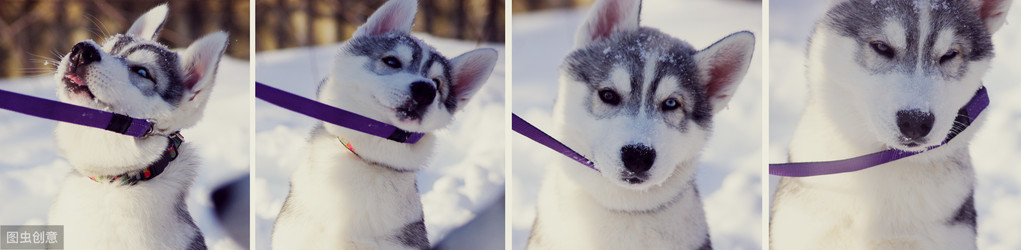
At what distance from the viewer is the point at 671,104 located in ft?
5.37

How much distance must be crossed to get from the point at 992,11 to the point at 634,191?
39.7 inches

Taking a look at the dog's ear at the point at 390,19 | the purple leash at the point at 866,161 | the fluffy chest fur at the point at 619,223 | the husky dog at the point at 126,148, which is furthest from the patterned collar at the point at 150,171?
the purple leash at the point at 866,161

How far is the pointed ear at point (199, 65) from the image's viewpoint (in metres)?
1.98

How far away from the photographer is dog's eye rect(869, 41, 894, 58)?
164cm

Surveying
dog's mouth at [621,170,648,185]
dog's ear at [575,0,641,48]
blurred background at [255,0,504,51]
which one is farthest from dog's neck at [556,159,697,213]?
blurred background at [255,0,504,51]

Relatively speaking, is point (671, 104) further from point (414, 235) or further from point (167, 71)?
point (167, 71)

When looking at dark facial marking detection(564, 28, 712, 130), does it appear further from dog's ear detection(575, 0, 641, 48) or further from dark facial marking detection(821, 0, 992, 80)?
dark facial marking detection(821, 0, 992, 80)

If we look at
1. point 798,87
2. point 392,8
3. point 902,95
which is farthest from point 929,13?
point 392,8

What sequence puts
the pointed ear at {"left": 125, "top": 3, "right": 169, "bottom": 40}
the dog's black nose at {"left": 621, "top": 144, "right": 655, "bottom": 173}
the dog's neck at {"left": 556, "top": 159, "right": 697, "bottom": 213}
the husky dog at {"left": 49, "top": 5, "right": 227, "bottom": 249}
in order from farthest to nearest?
the pointed ear at {"left": 125, "top": 3, "right": 169, "bottom": 40}
the husky dog at {"left": 49, "top": 5, "right": 227, "bottom": 249}
the dog's neck at {"left": 556, "top": 159, "right": 697, "bottom": 213}
the dog's black nose at {"left": 621, "top": 144, "right": 655, "bottom": 173}

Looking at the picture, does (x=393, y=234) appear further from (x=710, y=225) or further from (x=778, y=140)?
(x=778, y=140)

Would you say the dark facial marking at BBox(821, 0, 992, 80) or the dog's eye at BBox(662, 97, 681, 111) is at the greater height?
the dark facial marking at BBox(821, 0, 992, 80)

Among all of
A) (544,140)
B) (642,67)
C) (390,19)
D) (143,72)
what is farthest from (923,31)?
(143,72)

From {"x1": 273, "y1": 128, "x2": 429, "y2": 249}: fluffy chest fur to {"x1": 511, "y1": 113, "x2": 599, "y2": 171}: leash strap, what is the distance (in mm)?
393

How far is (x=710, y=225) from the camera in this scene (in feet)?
6.42
